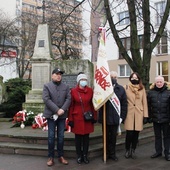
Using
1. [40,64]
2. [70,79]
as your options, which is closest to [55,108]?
[70,79]

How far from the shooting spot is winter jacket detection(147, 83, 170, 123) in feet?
20.3

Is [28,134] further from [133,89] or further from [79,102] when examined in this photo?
[133,89]

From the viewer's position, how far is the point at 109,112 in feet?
20.1

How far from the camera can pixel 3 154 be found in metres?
6.87

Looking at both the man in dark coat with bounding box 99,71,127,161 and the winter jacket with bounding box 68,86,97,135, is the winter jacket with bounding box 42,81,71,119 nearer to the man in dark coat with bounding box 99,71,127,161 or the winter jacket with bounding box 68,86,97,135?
the winter jacket with bounding box 68,86,97,135

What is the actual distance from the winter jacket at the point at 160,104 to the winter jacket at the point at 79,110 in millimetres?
1464

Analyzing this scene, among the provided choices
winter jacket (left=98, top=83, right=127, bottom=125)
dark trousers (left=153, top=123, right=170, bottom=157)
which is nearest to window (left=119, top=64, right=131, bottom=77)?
dark trousers (left=153, top=123, right=170, bottom=157)

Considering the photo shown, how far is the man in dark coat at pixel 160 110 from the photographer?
620 centimetres

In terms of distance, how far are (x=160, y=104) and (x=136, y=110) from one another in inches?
21.7

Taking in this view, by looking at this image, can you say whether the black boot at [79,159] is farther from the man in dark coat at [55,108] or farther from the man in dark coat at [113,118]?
the man in dark coat at [113,118]

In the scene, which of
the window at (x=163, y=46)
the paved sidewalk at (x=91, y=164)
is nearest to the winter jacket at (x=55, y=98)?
the paved sidewalk at (x=91, y=164)

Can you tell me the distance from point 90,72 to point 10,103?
4.28m

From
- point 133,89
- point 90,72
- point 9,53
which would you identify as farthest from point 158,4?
point 133,89

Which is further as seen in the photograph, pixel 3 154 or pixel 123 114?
pixel 3 154
